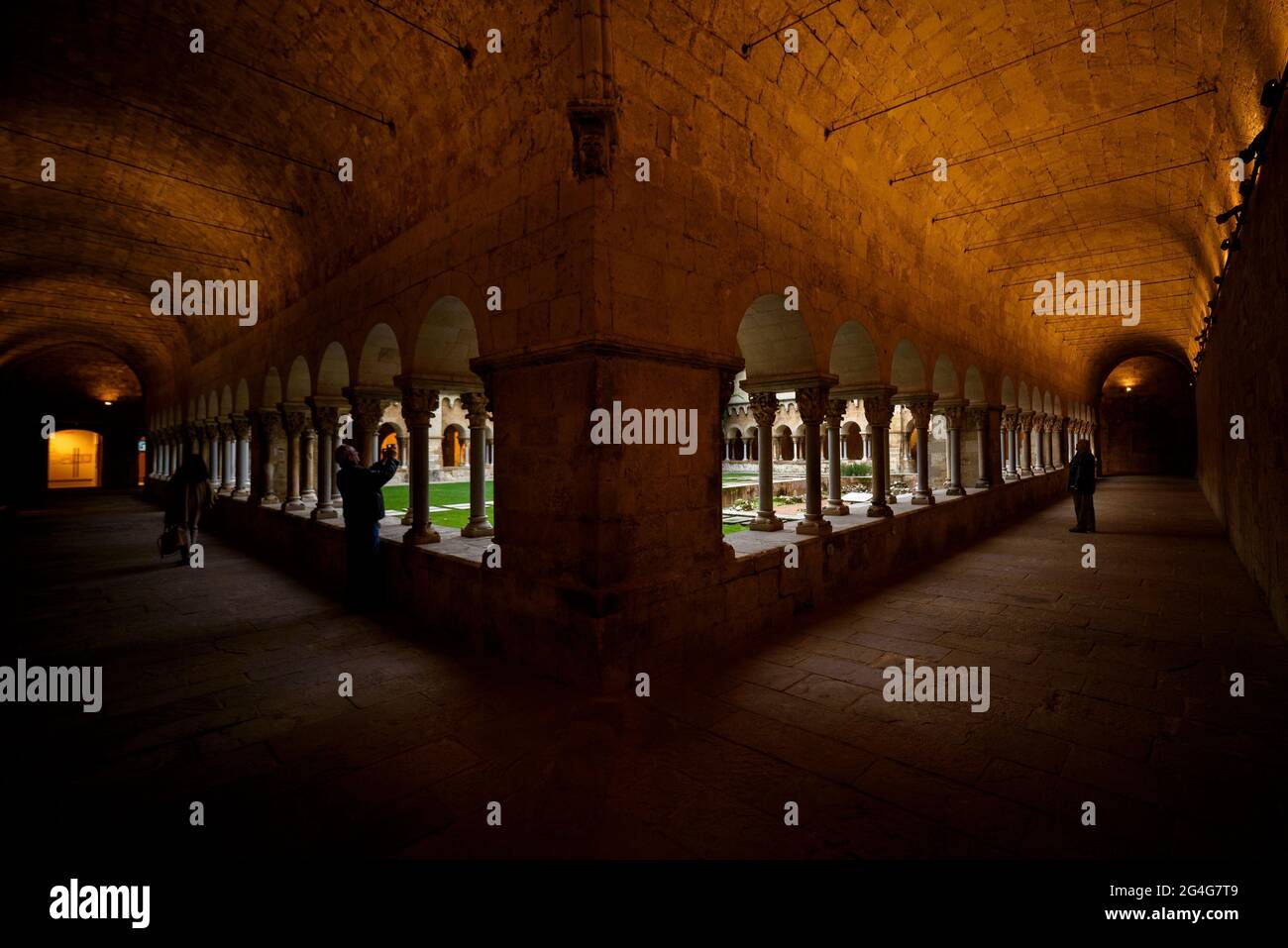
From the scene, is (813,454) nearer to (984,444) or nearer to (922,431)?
(922,431)

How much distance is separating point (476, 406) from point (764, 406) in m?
3.00

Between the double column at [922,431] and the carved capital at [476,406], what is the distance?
5.36 meters

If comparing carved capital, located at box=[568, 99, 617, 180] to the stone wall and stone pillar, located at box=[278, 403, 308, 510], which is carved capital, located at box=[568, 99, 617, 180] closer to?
the stone wall

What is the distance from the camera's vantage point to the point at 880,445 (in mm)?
6961

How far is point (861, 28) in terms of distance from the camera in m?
4.47

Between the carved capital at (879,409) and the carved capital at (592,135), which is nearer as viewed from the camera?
the carved capital at (592,135)

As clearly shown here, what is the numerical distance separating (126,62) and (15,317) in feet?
40.6

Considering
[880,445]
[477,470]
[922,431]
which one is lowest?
[477,470]

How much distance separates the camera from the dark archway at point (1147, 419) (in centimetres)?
2414

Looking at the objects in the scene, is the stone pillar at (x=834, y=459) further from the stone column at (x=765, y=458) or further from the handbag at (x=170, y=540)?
the handbag at (x=170, y=540)

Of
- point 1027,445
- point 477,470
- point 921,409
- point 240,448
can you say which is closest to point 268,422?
point 240,448

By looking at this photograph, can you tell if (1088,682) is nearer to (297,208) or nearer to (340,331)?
(340,331)

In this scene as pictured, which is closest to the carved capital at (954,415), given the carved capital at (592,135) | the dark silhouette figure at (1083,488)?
the dark silhouette figure at (1083,488)
